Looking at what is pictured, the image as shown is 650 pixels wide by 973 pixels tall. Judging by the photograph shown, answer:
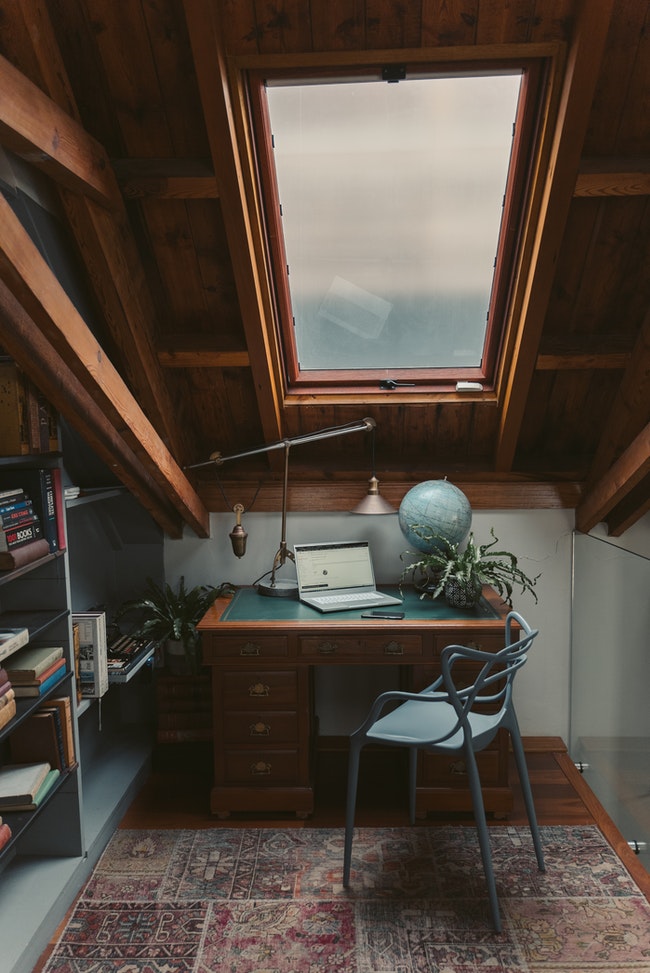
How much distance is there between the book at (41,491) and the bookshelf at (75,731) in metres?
0.03

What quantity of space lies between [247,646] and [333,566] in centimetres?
57

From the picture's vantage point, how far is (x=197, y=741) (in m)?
3.44

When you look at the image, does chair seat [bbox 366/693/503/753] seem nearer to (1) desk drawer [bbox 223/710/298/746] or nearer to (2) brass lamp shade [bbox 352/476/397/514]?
(1) desk drawer [bbox 223/710/298/746]

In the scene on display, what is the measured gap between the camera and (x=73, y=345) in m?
2.24

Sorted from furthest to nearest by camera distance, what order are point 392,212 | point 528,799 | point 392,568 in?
point 392,568 → point 392,212 → point 528,799

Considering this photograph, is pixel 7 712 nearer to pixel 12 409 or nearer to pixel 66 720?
pixel 66 720

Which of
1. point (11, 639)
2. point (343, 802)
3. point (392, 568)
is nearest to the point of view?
point (11, 639)

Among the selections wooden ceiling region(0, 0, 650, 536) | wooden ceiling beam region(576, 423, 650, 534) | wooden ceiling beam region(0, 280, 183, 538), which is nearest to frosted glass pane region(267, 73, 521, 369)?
wooden ceiling region(0, 0, 650, 536)

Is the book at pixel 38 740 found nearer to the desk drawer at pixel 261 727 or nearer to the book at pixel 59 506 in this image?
the book at pixel 59 506

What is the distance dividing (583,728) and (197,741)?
1720mm

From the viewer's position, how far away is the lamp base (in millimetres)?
3377

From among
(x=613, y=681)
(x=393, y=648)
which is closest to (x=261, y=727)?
(x=393, y=648)

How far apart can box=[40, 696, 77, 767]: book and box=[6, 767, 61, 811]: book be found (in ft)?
0.25

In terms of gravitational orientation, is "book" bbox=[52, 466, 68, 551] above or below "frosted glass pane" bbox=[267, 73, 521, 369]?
below
